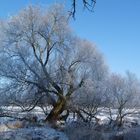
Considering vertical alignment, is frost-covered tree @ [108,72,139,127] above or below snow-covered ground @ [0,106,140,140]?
above

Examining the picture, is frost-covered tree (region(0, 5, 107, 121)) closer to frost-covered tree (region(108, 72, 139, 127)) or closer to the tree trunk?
the tree trunk

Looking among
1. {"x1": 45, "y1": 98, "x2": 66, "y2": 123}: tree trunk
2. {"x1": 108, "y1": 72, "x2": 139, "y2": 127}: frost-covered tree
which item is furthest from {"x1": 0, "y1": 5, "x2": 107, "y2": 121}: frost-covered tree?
{"x1": 108, "y1": 72, "x2": 139, "y2": 127}: frost-covered tree

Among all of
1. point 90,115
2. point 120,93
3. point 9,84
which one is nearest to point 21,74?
→ point 9,84

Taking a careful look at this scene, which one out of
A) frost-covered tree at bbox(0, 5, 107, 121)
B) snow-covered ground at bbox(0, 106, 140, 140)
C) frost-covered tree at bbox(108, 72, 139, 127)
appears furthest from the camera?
frost-covered tree at bbox(108, 72, 139, 127)

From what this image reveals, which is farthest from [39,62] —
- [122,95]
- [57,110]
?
[122,95]

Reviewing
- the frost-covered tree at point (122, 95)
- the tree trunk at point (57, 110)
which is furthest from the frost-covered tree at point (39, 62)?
the frost-covered tree at point (122, 95)

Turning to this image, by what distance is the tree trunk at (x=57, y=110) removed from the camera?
30.5 metres

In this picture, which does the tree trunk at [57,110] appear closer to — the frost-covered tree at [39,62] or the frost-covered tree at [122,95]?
the frost-covered tree at [39,62]

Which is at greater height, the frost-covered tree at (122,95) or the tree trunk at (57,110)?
the frost-covered tree at (122,95)

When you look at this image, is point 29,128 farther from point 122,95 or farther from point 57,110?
point 122,95

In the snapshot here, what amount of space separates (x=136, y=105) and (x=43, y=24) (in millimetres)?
15384

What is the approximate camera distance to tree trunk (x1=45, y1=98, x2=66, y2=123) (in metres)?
30.5

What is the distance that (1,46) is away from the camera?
1158 inches

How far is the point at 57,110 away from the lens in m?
30.5
